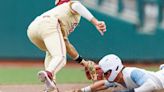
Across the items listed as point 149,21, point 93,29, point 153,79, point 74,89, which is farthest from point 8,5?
point 153,79

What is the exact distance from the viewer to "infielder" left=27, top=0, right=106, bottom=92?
724cm

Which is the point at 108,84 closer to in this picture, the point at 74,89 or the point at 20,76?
the point at 74,89

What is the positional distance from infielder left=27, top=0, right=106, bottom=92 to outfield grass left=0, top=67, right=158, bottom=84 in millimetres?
1748

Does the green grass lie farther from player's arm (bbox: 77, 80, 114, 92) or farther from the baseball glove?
player's arm (bbox: 77, 80, 114, 92)

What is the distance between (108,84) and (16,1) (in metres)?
5.44

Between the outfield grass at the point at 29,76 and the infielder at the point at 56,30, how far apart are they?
1748 mm

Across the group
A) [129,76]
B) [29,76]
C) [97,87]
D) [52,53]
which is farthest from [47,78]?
[29,76]

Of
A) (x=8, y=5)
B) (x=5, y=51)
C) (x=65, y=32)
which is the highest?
(x=65, y=32)

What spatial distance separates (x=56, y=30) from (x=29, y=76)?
9.57 feet

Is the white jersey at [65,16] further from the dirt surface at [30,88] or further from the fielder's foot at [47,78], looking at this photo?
the dirt surface at [30,88]

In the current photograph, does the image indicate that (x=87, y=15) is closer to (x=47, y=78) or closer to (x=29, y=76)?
(x=47, y=78)

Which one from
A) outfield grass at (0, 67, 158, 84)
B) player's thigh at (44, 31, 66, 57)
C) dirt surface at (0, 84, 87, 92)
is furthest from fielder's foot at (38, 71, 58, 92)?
outfield grass at (0, 67, 158, 84)

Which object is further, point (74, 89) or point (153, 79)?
point (74, 89)

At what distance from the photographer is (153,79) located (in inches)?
266
